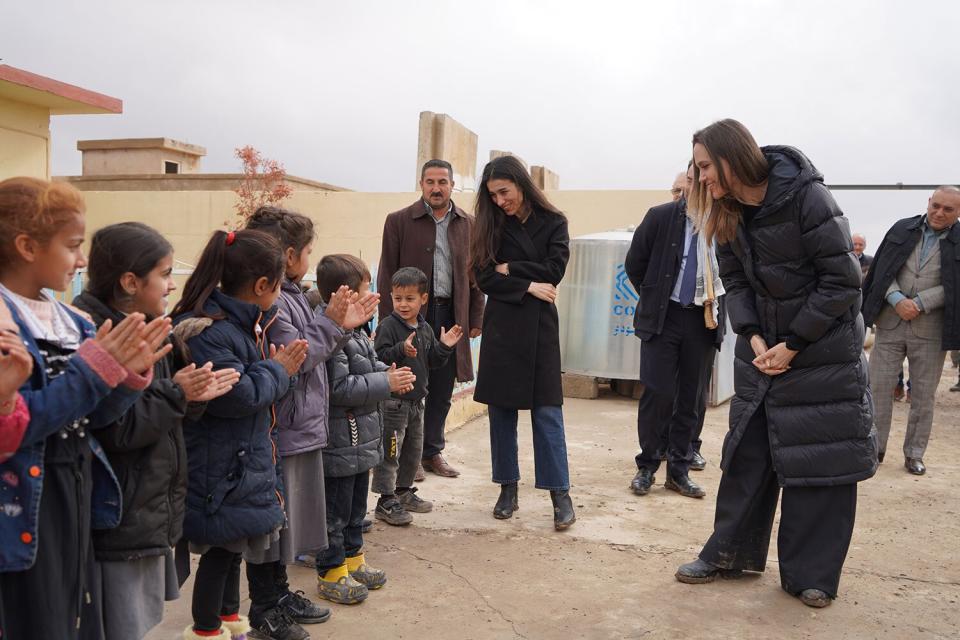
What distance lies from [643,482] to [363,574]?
2.35 metres

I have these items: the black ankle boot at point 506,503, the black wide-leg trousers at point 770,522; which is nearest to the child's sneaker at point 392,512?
the black ankle boot at point 506,503

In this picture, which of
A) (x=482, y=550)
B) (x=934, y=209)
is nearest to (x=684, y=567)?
(x=482, y=550)

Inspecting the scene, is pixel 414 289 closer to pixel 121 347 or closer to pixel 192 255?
pixel 121 347

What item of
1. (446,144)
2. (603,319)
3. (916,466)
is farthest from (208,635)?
(446,144)

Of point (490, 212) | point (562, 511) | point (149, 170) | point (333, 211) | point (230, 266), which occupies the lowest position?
point (562, 511)

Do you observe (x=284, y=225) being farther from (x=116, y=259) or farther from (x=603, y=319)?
(x=603, y=319)

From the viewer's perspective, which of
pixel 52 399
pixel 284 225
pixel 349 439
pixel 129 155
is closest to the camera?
pixel 52 399

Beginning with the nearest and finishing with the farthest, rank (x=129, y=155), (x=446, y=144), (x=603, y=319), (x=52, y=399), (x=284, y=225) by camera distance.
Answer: (x=52, y=399) → (x=284, y=225) → (x=603, y=319) → (x=446, y=144) → (x=129, y=155)

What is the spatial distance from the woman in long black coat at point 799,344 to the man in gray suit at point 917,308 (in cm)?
305

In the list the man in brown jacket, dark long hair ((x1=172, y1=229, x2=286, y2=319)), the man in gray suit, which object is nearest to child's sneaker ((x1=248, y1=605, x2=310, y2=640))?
dark long hair ((x1=172, y1=229, x2=286, y2=319))

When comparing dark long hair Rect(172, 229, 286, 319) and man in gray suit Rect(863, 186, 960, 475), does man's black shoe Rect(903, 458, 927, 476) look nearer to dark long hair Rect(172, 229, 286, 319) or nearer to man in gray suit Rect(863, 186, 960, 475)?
man in gray suit Rect(863, 186, 960, 475)

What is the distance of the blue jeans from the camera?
4941 millimetres

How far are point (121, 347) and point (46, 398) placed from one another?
8.2 inches

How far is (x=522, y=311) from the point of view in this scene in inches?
196
